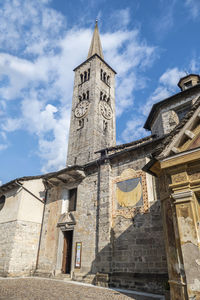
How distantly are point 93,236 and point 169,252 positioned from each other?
21.2 feet

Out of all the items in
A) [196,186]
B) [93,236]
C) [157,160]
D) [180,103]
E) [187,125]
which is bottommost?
[93,236]

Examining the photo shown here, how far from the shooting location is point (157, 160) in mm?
5965

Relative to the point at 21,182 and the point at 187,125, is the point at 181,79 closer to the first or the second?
the point at 187,125

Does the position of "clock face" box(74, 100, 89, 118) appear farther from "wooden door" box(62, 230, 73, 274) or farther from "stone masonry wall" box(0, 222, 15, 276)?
"wooden door" box(62, 230, 73, 274)

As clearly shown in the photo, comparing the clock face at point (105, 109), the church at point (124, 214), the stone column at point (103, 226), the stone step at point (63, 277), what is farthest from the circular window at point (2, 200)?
the clock face at point (105, 109)

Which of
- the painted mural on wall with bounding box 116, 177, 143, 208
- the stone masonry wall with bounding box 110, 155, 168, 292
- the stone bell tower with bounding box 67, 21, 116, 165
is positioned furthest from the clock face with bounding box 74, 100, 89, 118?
the stone masonry wall with bounding box 110, 155, 168, 292

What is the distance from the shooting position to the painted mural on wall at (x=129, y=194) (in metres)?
10.1

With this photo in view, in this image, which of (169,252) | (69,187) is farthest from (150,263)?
(69,187)

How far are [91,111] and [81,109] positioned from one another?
227 centimetres

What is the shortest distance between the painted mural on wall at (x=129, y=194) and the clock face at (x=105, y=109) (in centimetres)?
1644

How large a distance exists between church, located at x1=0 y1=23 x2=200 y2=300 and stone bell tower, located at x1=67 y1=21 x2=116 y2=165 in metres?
8.98

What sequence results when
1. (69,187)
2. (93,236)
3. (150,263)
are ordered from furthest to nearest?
(69,187), (93,236), (150,263)

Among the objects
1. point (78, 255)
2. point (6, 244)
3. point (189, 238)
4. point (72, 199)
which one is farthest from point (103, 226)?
point (6, 244)

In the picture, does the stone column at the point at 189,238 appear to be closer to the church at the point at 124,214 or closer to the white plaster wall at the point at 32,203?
the church at the point at 124,214
